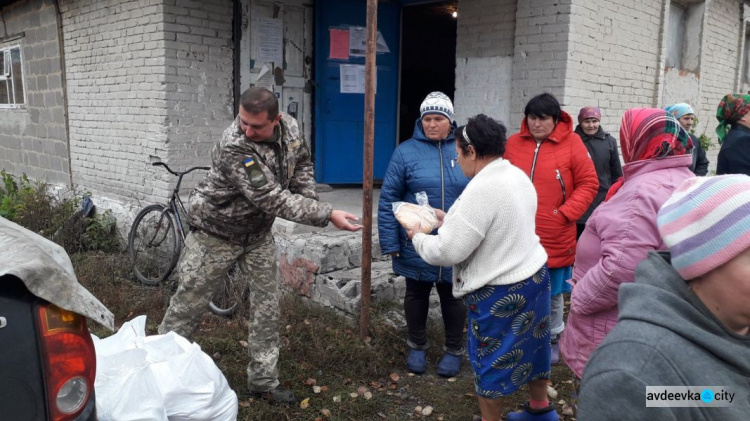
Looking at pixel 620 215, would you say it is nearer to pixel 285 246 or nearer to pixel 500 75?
Result: pixel 285 246

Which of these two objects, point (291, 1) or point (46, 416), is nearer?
point (46, 416)

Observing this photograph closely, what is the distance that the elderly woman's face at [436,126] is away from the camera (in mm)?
3668

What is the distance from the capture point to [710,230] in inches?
46.5

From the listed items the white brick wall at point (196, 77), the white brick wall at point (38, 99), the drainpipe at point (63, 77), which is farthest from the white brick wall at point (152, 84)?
the white brick wall at point (38, 99)

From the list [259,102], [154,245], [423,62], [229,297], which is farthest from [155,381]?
[423,62]

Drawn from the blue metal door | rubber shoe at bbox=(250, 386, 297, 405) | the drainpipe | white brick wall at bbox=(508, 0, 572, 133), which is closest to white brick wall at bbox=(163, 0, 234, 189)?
the blue metal door

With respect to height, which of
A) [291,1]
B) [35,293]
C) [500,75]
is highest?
[291,1]

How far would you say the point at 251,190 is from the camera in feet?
9.84

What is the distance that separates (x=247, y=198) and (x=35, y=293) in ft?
5.16

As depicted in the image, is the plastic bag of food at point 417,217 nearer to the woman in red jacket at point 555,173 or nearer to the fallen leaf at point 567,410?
the woman in red jacket at point 555,173

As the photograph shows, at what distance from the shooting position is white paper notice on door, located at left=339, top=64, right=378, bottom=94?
23.4ft

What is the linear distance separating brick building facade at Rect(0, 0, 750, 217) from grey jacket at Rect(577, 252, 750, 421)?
4639 millimetres

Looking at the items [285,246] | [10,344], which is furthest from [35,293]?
[285,246]

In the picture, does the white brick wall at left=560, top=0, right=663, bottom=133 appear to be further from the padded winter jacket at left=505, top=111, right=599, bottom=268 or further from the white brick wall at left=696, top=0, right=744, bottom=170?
the white brick wall at left=696, top=0, right=744, bottom=170
